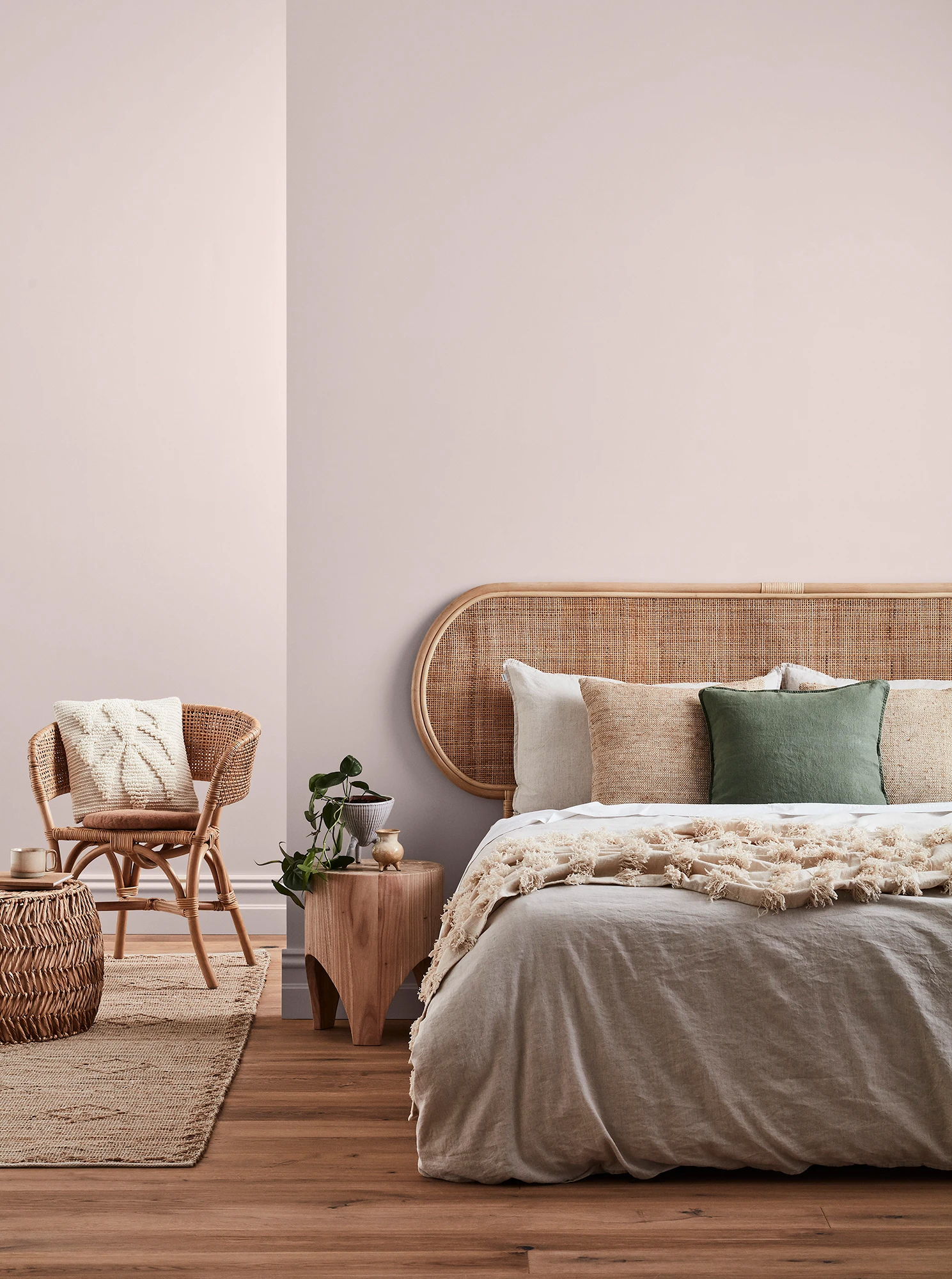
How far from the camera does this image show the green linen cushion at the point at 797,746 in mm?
2795

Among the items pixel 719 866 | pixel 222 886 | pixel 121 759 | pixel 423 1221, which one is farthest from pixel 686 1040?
pixel 121 759

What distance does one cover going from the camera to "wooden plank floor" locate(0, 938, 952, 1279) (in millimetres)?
1656

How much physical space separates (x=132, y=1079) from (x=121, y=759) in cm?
124

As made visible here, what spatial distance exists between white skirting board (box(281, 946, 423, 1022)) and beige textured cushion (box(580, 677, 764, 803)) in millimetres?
811

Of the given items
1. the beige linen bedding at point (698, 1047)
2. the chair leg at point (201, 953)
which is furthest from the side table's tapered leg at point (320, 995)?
the beige linen bedding at point (698, 1047)

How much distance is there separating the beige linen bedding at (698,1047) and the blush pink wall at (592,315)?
1422 millimetres

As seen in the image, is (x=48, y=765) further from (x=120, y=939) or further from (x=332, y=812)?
(x=332, y=812)

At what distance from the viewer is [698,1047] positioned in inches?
74.3

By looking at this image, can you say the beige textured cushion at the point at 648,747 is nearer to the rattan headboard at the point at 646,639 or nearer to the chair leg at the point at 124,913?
the rattan headboard at the point at 646,639

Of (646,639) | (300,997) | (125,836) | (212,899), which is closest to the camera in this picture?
(300,997)

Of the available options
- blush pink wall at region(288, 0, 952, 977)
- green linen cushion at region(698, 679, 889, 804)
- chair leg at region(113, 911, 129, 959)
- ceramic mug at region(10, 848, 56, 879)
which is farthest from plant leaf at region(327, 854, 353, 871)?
chair leg at region(113, 911, 129, 959)

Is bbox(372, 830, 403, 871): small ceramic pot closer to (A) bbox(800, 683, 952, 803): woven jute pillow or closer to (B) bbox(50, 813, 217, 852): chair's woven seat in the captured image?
(B) bbox(50, 813, 217, 852): chair's woven seat

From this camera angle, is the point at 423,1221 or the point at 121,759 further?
the point at 121,759

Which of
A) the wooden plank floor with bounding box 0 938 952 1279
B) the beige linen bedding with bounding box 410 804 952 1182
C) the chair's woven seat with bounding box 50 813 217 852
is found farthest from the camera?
the chair's woven seat with bounding box 50 813 217 852
